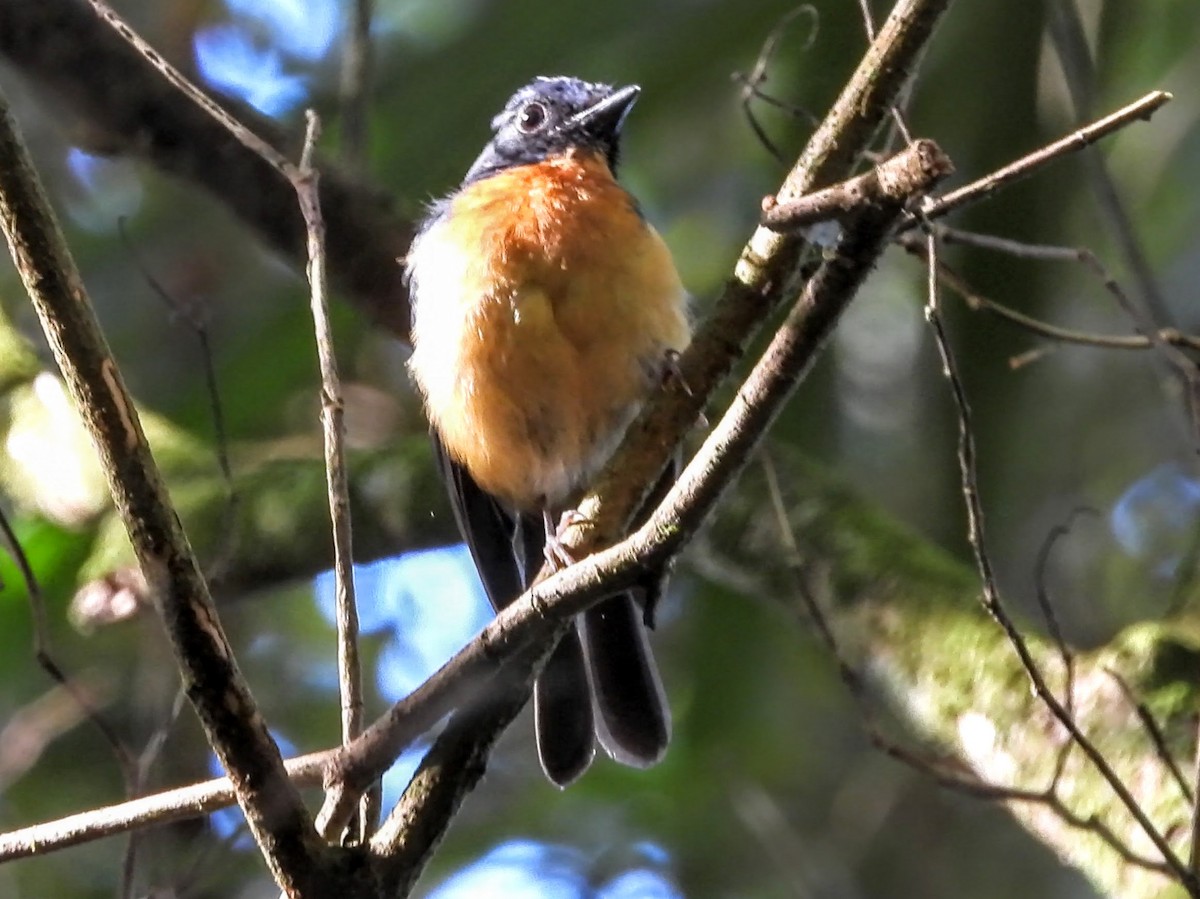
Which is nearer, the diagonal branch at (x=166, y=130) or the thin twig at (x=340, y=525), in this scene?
the thin twig at (x=340, y=525)

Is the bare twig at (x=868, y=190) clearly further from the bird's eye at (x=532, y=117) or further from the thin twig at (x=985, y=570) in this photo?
the bird's eye at (x=532, y=117)

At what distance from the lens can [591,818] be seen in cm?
548

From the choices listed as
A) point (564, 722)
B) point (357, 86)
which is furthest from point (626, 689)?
point (357, 86)

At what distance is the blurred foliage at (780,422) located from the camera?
4.52 metres

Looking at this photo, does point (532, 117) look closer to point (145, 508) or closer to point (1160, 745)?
point (1160, 745)

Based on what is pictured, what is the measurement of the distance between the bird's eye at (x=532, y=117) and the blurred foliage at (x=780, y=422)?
4.0 inches

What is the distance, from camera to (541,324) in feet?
11.8

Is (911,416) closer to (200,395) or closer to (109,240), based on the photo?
(200,395)

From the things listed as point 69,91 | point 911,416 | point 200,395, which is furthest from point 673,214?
point 69,91

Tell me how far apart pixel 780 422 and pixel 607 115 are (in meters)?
1.25

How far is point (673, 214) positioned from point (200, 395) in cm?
185

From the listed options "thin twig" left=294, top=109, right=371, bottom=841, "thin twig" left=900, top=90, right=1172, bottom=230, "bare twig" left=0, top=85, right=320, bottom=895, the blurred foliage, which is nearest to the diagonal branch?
the blurred foliage

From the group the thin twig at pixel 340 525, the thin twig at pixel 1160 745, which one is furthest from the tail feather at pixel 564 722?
the thin twig at pixel 1160 745

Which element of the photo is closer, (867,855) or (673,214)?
(867,855)
